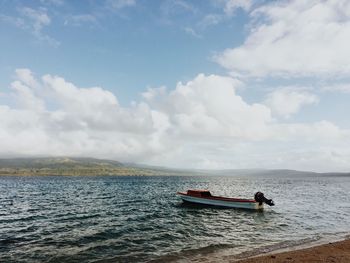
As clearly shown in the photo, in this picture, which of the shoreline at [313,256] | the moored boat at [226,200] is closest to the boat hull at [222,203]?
the moored boat at [226,200]


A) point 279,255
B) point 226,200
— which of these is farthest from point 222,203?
point 279,255

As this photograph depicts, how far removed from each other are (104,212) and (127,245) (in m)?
23.8

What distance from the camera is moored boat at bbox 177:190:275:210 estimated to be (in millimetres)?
56219

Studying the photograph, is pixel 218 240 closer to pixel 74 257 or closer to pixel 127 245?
pixel 127 245

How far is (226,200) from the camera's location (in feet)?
197

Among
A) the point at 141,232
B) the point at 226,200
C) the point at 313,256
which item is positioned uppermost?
the point at 226,200

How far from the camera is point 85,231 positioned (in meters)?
34.9

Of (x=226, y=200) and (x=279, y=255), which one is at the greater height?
(x=226, y=200)

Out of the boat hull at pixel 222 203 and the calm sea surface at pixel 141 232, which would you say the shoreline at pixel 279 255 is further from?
the boat hull at pixel 222 203

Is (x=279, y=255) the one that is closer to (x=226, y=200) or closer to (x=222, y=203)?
(x=226, y=200)

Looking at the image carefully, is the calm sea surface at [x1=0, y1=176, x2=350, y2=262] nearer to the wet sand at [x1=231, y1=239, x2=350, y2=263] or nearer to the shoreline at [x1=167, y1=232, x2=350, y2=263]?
the shoreline at [x1=167, y1=232, x2=350, y2=263]

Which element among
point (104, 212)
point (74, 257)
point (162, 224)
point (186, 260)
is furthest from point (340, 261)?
point (104, 212)

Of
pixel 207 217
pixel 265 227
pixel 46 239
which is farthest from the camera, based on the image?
Result: pixel 207 217

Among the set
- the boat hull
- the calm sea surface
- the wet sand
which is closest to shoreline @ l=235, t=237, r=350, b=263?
the wet sand
